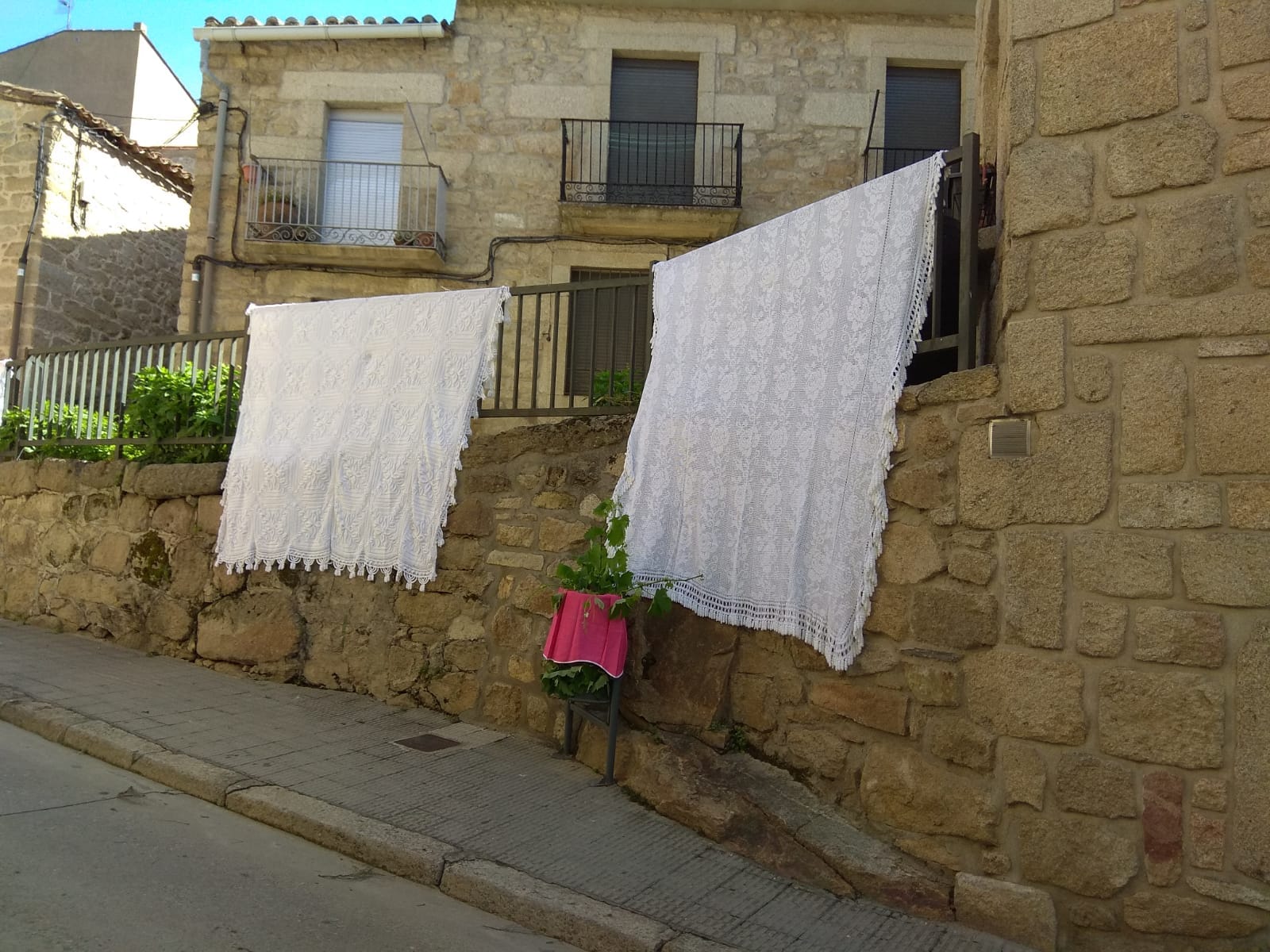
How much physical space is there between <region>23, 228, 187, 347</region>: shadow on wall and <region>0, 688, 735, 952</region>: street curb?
8.70 metres

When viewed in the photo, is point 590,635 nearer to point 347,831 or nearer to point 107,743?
point 347,831

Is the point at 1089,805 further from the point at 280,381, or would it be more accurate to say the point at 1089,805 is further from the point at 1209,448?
the point at 280,381

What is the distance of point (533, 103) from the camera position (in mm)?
11312

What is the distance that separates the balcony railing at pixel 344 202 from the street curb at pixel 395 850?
778 cm

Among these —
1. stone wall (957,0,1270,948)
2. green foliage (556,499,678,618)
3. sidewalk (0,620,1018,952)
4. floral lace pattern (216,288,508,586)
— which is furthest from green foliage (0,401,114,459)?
stone wall (957,0,1270,948)

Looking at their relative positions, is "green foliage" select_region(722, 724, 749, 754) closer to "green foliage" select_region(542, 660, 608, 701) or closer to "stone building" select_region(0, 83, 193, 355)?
"green foliage" select_region(542, 660, 608, 701)

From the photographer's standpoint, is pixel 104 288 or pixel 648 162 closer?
pixel 648 162

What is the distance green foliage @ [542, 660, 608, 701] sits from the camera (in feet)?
13.1

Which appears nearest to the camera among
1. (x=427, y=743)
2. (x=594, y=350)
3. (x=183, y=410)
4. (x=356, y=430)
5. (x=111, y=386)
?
(x=427, y=743)

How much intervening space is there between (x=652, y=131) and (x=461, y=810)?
9.45 meters

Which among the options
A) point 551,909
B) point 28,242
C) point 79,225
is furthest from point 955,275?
point 79,225

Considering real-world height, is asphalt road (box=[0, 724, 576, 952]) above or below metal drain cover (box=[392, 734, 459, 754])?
below

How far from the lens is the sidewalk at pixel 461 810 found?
2.98 meters

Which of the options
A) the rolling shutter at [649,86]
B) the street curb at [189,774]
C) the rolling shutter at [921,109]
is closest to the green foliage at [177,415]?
the street curb at [189,774]
